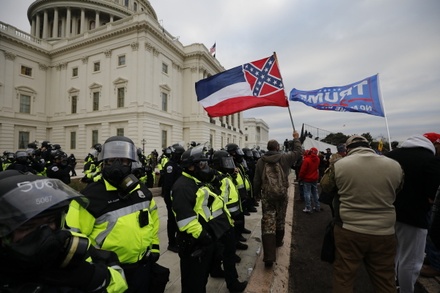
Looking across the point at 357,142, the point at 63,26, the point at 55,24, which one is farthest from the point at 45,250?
the point at 63,26

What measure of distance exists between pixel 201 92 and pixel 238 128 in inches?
1743

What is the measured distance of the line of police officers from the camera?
92 cm

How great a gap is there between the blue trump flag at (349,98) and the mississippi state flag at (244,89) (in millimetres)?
2874

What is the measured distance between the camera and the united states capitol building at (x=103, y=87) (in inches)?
969

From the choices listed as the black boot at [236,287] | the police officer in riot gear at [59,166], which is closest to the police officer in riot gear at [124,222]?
the black boot at [236,287]

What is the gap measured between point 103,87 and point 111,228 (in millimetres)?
29645

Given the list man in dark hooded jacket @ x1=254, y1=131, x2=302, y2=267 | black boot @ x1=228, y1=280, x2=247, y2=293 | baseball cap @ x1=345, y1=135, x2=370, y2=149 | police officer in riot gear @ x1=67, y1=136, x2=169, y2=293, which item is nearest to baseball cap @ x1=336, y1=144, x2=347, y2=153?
man in dark hooded jacket @ x1=254, y1=131, x2=302, y2=267

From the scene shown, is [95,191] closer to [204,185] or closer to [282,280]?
[204,185]

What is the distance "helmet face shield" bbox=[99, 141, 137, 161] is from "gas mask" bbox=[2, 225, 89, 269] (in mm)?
1186

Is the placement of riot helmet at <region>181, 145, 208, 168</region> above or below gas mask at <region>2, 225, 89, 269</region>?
above

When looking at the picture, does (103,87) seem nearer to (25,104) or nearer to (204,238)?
(25,104)

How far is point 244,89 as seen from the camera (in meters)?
5.31

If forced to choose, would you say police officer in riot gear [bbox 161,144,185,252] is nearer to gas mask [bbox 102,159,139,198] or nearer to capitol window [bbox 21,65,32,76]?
gas mask [bbox 102,159,139,198]

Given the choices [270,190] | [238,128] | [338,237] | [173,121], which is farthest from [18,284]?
[238,128]
